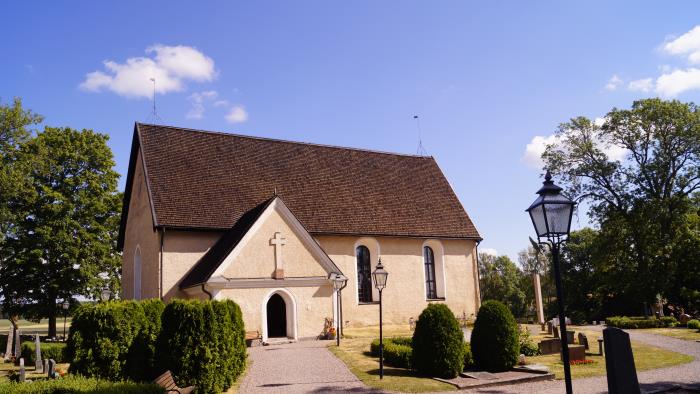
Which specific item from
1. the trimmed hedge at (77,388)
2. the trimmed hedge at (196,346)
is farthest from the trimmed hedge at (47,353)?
the trimmed hedge at (77,388)

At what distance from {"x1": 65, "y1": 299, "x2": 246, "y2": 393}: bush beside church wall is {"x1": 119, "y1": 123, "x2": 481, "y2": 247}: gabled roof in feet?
36.7

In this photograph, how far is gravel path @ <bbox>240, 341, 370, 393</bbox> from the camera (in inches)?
563

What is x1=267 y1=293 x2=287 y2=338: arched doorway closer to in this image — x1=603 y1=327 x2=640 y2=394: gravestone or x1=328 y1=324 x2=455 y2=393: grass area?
x1=328 y1=324 x2=455 y2=393: grass area

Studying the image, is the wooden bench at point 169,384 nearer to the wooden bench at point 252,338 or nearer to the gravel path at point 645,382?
the gravel path at point 645,382

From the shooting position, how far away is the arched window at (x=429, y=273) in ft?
106

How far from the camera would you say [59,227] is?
3925 centimetres

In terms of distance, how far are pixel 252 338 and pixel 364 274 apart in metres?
9.34

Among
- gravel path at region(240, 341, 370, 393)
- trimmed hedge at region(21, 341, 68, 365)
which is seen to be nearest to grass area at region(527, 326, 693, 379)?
gravel path at region(240, 341, 370, 393)

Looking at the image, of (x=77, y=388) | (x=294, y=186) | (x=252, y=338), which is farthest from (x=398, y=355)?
(x=294, y=186)

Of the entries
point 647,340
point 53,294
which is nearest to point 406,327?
point 647,340

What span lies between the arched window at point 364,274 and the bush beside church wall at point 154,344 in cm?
1611

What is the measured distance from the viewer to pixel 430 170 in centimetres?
3747

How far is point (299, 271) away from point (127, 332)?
1128cm

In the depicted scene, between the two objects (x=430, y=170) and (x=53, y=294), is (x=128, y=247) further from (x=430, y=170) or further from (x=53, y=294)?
(x=430, y=170)
